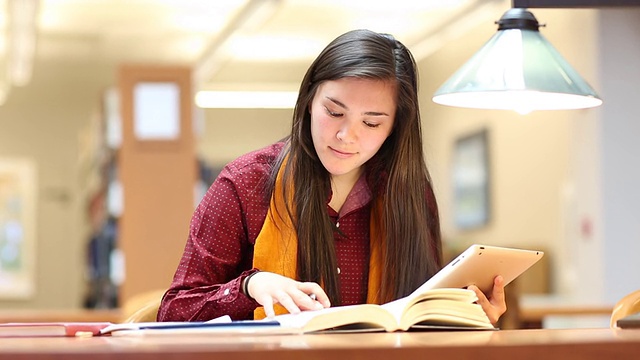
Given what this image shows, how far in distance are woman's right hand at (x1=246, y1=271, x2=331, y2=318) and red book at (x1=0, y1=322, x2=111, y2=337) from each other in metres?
0.25

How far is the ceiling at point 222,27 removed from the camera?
756 cm

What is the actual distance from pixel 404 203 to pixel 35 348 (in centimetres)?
103

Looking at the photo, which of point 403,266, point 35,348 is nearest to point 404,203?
point 403,266

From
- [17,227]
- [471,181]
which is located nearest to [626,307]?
[471,181]

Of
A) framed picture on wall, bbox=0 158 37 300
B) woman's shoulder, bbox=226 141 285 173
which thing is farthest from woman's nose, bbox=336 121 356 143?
framed picture on wall, bbox=0 158 37 300

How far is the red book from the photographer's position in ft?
4.94

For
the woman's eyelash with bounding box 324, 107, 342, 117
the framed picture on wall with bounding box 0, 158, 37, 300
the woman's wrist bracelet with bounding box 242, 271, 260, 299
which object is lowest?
the framed picture on wall with bounding box 0, 158, 37, 300

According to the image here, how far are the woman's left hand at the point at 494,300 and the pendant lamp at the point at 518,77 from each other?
1.21 feet

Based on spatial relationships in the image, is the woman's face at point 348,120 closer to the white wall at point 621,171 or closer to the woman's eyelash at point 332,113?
the woman's eyelash at point 332,113

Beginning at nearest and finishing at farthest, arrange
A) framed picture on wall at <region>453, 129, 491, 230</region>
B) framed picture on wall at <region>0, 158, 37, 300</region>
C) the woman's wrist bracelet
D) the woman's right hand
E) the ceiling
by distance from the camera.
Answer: the woman's right hand
the woman's wrist bracelet
the ceiling
framed picture on wall at <region>453, 129, 491, 230</region>
framed picture on wall at <region>0, 158, 37, 300</region>

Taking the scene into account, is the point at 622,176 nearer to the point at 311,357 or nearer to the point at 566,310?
the point at 566,310

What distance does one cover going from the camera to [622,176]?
6066mm

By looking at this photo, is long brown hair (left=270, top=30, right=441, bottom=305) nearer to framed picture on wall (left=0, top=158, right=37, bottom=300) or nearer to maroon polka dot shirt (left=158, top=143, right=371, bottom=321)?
maroon polka dot shirt (left=158, top=143, right=371, bottom=321)

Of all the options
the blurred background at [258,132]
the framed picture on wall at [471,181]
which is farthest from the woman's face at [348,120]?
the framed picture on wall at [471,181]
